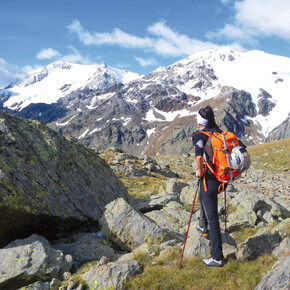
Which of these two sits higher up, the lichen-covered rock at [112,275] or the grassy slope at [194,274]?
the lichen-covered rock at [112,275]

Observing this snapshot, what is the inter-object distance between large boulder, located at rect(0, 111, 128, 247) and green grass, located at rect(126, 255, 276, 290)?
628 centimetres

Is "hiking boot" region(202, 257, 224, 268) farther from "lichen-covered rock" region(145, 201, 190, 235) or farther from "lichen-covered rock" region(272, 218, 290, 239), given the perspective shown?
"lichen-covered rock" region(145, 201, 190, 235)

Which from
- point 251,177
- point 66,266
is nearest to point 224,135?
point 66,266

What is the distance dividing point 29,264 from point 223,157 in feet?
27.1

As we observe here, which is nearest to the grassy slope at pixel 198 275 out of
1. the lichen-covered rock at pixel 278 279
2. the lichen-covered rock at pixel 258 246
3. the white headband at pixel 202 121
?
the lichen-covered rock at pixel 258 246

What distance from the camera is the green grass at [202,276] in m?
7.62

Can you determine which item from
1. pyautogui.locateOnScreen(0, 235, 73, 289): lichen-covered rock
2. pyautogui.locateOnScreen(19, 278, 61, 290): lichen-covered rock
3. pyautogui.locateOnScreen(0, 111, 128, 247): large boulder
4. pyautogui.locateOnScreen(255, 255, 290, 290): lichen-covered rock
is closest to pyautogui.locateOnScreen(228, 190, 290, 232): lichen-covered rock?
pyautogui.locateOnScreen(255, 255, 290, 290): lichen-covered rock

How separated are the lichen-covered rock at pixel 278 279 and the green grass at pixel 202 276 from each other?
0.77m

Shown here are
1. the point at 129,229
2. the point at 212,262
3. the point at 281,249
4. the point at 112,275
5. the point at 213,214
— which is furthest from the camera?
the point at 129,229

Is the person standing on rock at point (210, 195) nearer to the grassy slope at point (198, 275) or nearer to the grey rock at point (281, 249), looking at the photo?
the grassy slope at point (198, 275)

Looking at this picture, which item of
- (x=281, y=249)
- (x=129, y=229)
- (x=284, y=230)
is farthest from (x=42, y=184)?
(x=284, y=230)

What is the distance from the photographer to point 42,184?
12844mm

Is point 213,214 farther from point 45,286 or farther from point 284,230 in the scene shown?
point 45,286

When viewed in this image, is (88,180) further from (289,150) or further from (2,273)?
(289,150)
